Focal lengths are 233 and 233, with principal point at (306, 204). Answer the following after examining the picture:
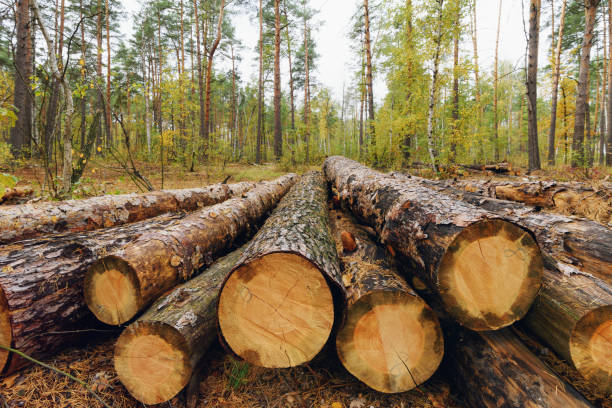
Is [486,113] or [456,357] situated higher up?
[486,113]

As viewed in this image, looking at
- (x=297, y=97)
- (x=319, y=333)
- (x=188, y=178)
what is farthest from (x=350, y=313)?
(x=297, y=97)

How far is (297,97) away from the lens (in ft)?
75.9

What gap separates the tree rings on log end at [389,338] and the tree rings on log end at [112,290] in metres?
1.40

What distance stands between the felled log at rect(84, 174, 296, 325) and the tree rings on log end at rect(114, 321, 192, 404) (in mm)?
274

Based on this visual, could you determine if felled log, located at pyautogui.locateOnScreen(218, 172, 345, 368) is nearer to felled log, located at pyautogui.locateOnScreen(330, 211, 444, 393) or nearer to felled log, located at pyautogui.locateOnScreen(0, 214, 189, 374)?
felled log, located at pyautogui.locateOnScreen(330, 211, 444, 393)

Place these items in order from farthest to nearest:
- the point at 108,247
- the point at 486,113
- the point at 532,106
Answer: the point at 486,113 < the point at 532,106 < the point at 108,247

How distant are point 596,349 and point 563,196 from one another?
2.78m

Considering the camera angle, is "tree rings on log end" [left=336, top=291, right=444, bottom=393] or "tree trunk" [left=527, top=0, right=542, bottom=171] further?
"tree trunk" [left=527, top=0, right=542, bottom=171]

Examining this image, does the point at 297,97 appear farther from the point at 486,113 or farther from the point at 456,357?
the point at 456,357

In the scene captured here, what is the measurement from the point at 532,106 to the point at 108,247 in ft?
34.6

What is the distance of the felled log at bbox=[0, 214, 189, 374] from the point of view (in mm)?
1394

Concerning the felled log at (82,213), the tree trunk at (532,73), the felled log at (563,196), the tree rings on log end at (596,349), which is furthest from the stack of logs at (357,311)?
the tree trunk at (532,73)

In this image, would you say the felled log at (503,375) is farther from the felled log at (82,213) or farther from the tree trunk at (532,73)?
the tree trunk at (532,73)

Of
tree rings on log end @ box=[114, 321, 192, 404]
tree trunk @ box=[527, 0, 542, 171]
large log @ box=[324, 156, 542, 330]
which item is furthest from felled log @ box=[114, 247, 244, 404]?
tree trunk @ box=[527, 0, 542, 171]
